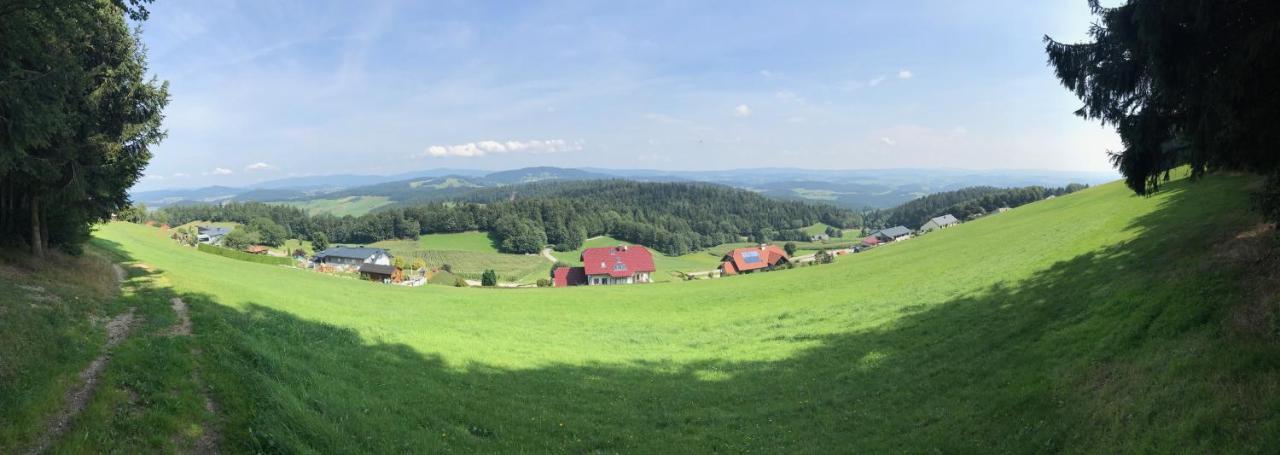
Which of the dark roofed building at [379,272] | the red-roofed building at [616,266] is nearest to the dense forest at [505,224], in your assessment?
the dark roofed building at [379,272]

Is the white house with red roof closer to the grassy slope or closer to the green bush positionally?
the green bush

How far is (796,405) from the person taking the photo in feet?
45.7

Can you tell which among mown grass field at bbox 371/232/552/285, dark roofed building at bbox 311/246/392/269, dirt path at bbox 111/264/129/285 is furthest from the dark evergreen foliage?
dark roofed building at bbox 311/246/392/269

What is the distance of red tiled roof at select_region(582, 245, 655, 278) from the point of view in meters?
76.1

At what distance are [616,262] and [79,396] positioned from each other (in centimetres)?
6945

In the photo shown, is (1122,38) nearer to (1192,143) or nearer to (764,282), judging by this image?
(1192,143)

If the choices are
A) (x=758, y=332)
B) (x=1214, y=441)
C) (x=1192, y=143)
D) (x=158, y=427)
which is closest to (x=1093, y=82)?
(x=1192, y=143)

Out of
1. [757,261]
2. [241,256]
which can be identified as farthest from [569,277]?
[241,256]

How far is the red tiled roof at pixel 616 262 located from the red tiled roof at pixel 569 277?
1.64 meters

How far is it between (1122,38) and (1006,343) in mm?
8410

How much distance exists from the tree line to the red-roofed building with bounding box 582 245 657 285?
5444cm

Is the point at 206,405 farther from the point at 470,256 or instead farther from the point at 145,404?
the point at 470,256

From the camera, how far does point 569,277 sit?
79.0m

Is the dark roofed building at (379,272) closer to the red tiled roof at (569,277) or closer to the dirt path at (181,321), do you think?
the red tiled roof at (569,277)
